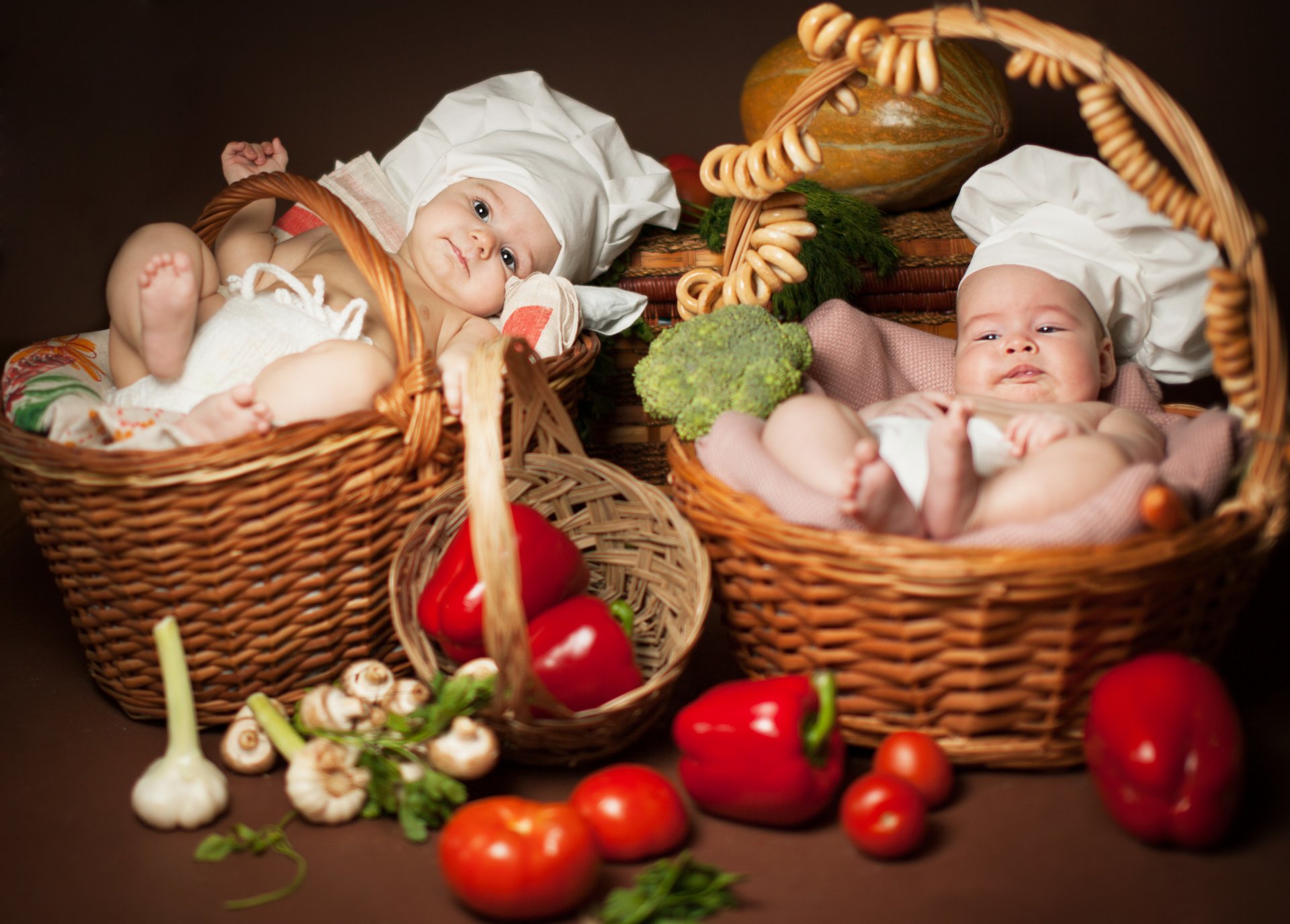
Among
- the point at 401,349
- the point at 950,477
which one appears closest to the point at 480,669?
the point at 401,349

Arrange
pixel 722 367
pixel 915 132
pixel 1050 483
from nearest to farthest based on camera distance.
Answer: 1. pixel 1050 483
2. pixel 722 367
3. pixel 915 132

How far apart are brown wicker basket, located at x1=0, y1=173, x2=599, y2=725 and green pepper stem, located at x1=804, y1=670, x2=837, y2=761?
84 cm

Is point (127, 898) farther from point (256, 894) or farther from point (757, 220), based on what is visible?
point (757, 220)

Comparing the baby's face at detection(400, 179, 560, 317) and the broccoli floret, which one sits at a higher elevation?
the baby's face at detection(400, 179, 560, 317)

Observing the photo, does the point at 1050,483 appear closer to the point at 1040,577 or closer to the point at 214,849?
the point at 1040,577

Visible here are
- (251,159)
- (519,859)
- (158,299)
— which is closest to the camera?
(519,859)

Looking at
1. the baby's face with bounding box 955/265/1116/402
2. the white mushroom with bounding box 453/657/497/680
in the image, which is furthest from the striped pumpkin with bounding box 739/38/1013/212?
the white mushroom with bounding box 453/657/497/680

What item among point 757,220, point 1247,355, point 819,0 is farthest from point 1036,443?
point 819,0

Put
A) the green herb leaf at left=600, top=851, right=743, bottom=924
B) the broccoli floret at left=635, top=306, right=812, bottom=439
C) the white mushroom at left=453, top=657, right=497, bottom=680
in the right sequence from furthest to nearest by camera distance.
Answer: the broccoli floret at left=635, top=306, right=812, bottom=439, the white mushroom at left=453, top=657, right=497, bottom=680, the green herb leaf at left=600, top=851, right=743, bottom=924

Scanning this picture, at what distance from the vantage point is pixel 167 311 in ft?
7.16

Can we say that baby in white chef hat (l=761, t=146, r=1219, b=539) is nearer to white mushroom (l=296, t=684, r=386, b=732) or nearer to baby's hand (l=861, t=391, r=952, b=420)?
baby's hand (l=861, t=391, r=952, b=420)

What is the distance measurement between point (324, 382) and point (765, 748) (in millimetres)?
1053

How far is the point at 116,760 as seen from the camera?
217 centimetres

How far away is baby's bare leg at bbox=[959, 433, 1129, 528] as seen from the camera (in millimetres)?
1938
